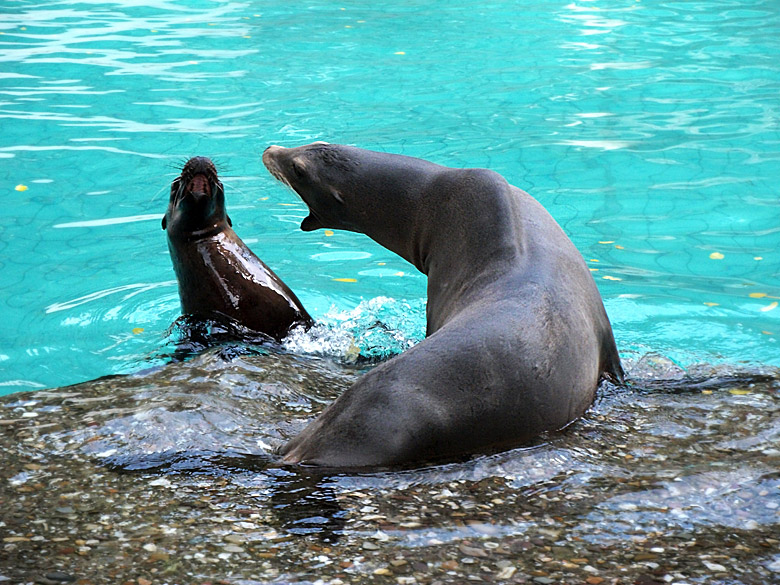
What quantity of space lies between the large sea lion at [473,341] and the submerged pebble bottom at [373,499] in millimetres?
110

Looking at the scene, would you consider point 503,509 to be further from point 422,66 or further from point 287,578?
point 422,66

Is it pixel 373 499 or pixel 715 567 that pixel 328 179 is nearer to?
pixel 373 499

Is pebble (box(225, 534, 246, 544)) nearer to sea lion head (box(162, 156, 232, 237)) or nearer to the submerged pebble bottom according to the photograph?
the submerged pebble bottom

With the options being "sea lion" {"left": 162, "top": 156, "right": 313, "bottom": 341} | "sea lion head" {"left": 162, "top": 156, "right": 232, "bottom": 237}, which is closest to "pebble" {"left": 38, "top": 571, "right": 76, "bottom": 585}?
"sea lion" {"left": 162, "top": 156, "right": 313, "bottom": 341}

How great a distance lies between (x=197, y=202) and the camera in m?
5.64

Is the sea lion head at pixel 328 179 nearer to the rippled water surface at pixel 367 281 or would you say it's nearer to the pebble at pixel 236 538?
the rippled water surface at pixel 367 281

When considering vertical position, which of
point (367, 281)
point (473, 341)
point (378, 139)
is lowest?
point (367, 281)

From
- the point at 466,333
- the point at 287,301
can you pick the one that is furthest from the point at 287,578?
the point at 287,301

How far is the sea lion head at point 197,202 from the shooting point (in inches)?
221

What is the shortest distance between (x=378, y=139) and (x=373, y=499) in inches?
260

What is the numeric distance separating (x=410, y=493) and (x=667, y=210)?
546 centimetres

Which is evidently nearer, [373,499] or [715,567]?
[715,567]

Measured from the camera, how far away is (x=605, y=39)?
1274 cm

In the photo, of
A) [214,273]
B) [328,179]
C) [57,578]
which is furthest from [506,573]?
[214,273]
